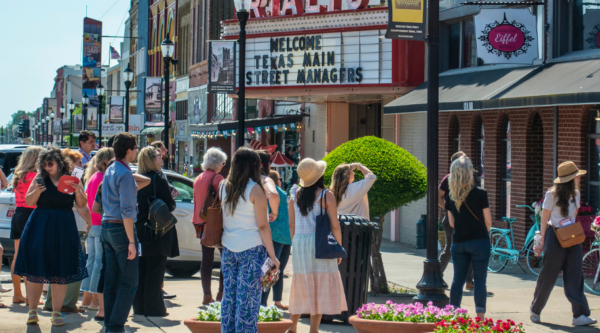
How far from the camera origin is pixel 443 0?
16812 mm

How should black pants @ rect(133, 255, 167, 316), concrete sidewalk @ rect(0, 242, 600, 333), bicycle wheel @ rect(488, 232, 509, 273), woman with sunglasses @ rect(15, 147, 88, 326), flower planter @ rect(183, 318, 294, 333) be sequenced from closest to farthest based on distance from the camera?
1. flower planter @ rect(183, 318, 294, 333)
2. woman with sunglasses @ rect(15, 147, 88, 326)
3. concrete sidewalk @ rect(0, 242, 600, 333)
4. black pants @ rect(133, 255, 167, 316)
5. bicycle wheel @ rect(488, 232, 509, 273)

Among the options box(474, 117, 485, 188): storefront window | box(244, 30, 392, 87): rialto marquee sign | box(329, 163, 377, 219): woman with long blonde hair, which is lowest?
box(329, 163, 377, 219): woman with long blonde hair

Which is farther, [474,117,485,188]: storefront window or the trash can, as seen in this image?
[474,117,485,188]: storefront window

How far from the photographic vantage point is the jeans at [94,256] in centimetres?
819

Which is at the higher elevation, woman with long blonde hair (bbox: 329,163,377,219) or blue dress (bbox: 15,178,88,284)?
woman with long blonde hair (bbox: 329,163,377,219)

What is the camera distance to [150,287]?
8.09m

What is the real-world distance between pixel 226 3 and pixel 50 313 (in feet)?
79.9

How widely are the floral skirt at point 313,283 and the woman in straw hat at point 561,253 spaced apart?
2.41 meters

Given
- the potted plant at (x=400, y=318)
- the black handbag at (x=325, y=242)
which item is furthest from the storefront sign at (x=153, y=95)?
the potted plant at (x=400, y=318)

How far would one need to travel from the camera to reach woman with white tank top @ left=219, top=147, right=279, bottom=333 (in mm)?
5977

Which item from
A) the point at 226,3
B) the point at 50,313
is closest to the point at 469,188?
the point at 50,313

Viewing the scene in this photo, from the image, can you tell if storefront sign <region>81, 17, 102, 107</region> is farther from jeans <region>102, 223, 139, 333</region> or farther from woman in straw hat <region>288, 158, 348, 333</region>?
woman in straw hat <region>288, 158, 348, 333</region>

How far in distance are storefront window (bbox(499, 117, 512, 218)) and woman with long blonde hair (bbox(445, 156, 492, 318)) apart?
269 inches

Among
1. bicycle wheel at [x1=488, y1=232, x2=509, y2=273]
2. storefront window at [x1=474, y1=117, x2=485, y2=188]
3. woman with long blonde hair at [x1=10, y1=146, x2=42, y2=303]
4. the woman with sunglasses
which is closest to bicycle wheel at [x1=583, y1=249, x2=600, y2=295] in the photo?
bicycle wheel at [x1=488, y1=232, x2=509, y2=273]
